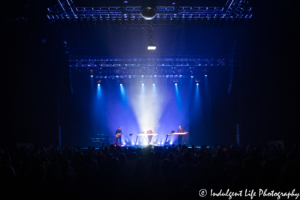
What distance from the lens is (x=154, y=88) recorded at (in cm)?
2077

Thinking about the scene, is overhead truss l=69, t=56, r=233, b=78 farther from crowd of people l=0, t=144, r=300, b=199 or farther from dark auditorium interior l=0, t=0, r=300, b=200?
crowd of people l=0, t=144, r=300, b=199

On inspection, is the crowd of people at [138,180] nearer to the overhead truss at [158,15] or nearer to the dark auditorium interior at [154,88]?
the dark auditorium interior at [154,88]

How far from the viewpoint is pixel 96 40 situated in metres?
12.6

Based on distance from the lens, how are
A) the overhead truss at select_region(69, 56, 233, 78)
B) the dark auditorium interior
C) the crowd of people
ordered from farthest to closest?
the overhead truss at select_region(69, 56, 233, 78)
the dark auditorium interior
the crowd of people

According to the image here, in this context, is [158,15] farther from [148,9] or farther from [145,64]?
[145,64]

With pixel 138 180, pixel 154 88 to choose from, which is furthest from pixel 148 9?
pixel 154 88

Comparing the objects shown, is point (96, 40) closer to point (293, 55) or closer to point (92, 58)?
point (92, 58)

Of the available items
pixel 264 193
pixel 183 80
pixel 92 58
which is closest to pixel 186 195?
pixel 264 193

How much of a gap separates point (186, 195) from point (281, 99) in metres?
11.4

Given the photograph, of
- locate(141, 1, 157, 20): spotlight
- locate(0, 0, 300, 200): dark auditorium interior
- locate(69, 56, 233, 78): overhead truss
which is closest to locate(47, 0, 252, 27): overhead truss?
locate(0, 0, 300, 200): dark auditorium interior

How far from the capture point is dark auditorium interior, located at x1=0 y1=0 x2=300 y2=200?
4258mm

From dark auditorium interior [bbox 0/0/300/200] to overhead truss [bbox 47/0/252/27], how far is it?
0.17 feet

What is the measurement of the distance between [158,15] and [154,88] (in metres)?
11.4

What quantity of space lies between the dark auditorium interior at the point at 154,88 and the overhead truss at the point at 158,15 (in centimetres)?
5
